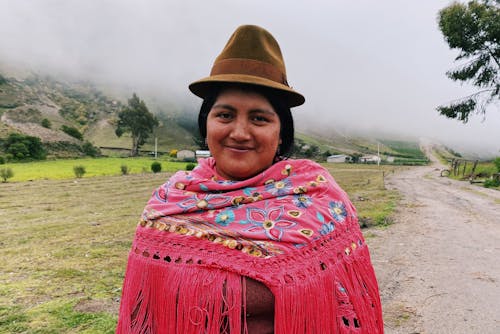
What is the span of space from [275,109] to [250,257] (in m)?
0.63

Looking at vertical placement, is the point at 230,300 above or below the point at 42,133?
above

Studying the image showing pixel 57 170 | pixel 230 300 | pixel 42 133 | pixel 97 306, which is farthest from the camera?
pixel 42 133

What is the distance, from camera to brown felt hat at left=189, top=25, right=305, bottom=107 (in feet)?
4.46

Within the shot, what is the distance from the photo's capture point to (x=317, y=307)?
48.5 inches

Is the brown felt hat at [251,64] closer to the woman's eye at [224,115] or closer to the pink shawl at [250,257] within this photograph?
the woman's eye at [224,115]

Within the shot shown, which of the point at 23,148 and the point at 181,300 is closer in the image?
the point at 181,300

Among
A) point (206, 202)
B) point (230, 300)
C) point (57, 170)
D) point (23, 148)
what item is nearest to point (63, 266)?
point (206, 202)

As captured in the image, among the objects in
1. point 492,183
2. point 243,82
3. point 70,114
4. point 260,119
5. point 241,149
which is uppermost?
point 70,114

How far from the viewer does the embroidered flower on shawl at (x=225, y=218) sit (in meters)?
1.36

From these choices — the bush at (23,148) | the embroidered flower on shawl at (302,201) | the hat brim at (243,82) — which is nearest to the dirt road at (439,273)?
the embroidered flower on shawl at (302,201)

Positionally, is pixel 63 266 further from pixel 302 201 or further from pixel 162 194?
pixel 302 201

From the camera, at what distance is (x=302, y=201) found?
1405mm

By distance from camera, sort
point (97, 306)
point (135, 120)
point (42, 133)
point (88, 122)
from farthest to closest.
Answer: point (88, 122) < point (135, 120) < point (42, 133) < point (97, 306)

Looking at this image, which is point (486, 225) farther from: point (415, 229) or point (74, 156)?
point (74, 156)
